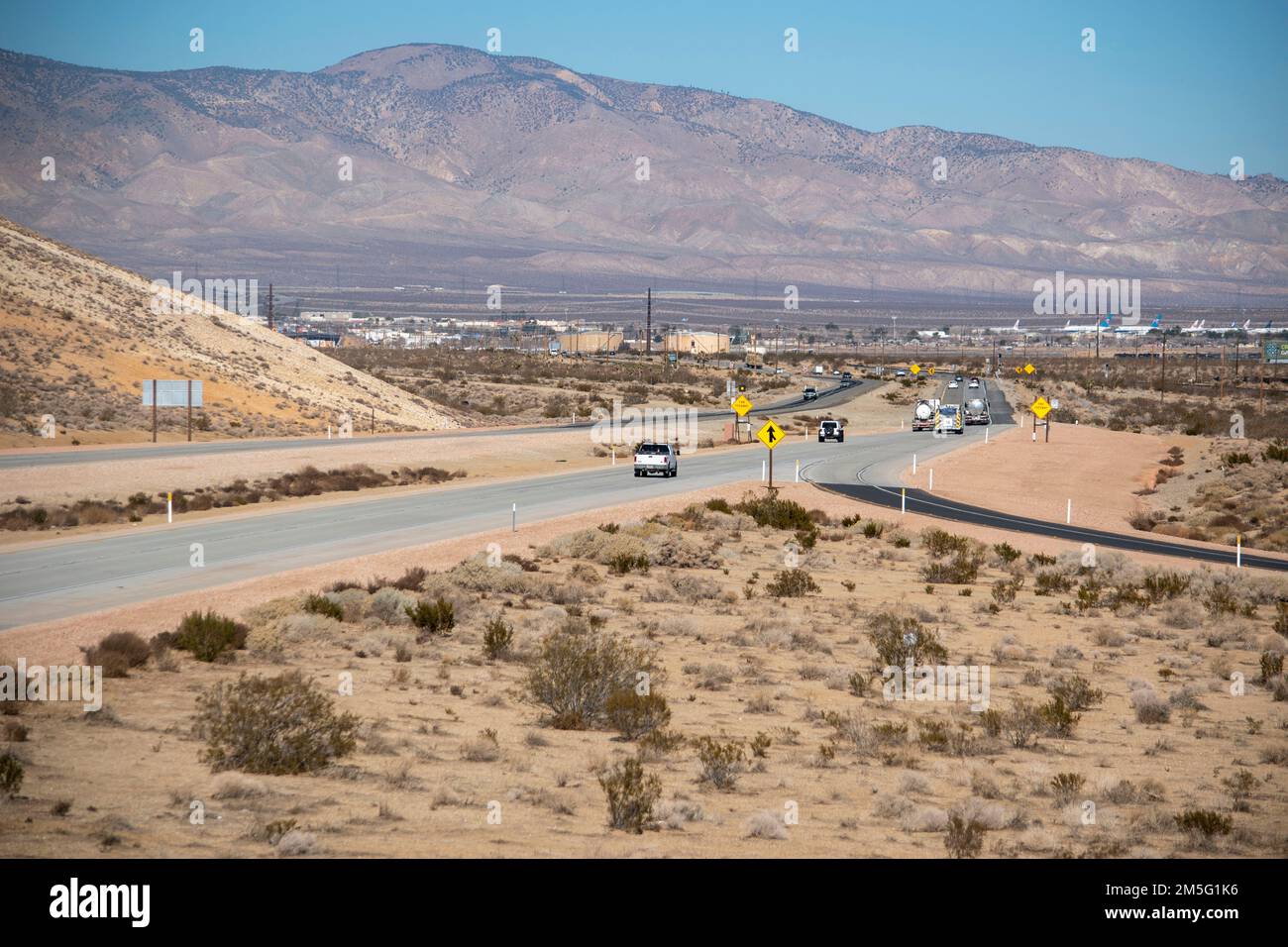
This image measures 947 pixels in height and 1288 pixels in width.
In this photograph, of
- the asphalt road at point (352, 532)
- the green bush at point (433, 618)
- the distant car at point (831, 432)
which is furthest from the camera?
the distant car at point (831, 432)

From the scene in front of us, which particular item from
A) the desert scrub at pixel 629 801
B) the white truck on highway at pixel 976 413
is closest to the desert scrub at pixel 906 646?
the desert scrub at pixel 629 801

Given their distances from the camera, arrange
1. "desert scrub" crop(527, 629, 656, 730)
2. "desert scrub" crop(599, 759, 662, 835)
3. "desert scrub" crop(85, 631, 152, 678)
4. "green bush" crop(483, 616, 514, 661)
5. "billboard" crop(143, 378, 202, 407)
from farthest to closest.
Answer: "billboard" crop(143, 378, 202, 407) → "green bush" crop(483, 616, 514, 661) → "desert scrub" crop(85, 631, 152, 678) → "desert scrub" crop(527, 629, 656, 730) → "desert scrub" crop(599, 759, 662, 835)

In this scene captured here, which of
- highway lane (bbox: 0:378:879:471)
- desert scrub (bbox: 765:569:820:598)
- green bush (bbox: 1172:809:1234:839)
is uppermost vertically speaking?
highway lane (bbox: 0:378:879:471)

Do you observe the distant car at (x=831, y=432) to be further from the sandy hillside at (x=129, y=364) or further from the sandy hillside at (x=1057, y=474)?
the sandy hillside at (x=129, y=364)

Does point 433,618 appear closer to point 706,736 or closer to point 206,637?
point 206,637

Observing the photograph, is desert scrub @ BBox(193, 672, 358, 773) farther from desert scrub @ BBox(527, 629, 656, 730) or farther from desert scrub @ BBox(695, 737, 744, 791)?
desert scrub @ BBox(695, 737, 744, 791)

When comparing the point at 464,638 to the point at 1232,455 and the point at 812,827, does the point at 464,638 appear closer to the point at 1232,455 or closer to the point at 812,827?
the point at 812,827

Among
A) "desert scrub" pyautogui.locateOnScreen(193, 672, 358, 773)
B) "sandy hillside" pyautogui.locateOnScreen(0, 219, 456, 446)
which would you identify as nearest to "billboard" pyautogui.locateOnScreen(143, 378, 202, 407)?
"sandy hillside" pyautogui.locateOnScreen(0, 219, 456, 446)
